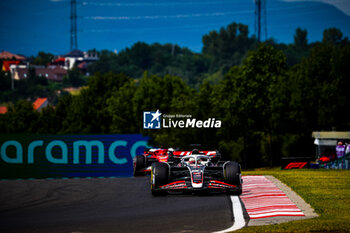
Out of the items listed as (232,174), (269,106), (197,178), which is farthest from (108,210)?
(269,106)

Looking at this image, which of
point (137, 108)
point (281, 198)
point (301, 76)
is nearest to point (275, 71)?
point (301, 76)

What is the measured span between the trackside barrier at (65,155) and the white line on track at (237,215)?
13669mm

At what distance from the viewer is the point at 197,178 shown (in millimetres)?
17172

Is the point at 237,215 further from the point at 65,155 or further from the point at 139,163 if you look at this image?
the point at 65,155

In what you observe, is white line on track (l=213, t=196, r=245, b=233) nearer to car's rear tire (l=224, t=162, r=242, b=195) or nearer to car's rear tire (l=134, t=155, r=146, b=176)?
car's rear tire (l=224, t=162, r=242, b=195)

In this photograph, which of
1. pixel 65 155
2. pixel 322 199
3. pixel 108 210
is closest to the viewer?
pixel 108 210

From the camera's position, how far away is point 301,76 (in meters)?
61.8

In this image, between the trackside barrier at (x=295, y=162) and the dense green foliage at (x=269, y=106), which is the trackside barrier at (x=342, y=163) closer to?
the trackside barrier at (x=295, y=162)

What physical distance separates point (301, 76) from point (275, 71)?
654 centimetres

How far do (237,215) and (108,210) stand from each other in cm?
389

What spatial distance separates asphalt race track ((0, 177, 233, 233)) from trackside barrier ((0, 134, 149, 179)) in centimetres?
632

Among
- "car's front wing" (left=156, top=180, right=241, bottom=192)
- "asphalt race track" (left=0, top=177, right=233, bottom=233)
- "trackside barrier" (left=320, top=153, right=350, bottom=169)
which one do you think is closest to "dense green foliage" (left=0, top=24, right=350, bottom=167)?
"trackside barrier" (left=320, top=153, right=350, bottom=169)

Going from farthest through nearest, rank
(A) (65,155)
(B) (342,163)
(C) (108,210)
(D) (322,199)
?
(B) (342,163), (A) (65,155), (D) (322,199), (C) (108,210)

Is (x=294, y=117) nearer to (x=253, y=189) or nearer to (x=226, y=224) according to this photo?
(x=253, y=189)
